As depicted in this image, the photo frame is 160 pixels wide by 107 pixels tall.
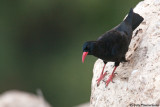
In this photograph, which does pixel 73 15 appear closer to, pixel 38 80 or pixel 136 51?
pixel 38 80

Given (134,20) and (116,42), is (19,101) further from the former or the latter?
(134,20)

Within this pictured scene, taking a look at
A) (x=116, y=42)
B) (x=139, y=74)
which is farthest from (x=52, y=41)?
(x=139, y=74)

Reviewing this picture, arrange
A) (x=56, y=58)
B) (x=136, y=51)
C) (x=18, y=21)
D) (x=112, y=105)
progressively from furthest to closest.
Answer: (x=18, y=21) → (x=56, y=58) → (x=136, y=51) → (x=112, y=105)

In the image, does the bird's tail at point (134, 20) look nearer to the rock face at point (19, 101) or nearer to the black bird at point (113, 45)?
the black bird at point (113, 45)

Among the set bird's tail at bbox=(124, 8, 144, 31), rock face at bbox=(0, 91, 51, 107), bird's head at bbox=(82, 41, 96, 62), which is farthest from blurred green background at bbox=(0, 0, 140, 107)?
bird's head at bbox=(82, 41, 96, 62)

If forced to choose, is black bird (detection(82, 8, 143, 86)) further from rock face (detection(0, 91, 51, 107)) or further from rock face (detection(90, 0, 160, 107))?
rock face (detection(0, 91, 51, 107))

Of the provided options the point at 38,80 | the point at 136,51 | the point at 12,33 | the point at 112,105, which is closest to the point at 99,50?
the point at 136,51
